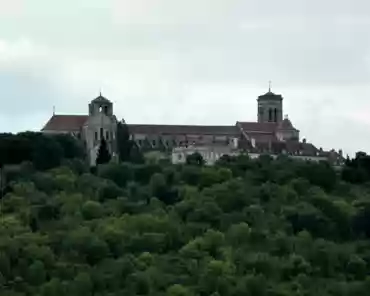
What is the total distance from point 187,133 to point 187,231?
152 feet

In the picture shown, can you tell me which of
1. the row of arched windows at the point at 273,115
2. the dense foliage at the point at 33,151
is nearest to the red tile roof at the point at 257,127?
the row of arched windows at the point at 273,115

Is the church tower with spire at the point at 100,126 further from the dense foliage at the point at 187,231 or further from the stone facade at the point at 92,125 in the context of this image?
the dense foliage at the point at 187,231

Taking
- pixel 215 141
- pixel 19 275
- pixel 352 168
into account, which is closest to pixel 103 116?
pixel 215 141

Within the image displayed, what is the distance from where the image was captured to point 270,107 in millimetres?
110062

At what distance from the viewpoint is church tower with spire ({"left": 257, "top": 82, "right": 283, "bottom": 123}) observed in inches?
4301

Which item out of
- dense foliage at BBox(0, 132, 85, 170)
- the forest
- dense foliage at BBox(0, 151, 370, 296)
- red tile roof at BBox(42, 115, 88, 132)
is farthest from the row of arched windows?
dense foliage at BBox(0, 151, 370, 296)

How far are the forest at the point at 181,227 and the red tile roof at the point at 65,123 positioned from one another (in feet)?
74.1

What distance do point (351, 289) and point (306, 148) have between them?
51.7 metres

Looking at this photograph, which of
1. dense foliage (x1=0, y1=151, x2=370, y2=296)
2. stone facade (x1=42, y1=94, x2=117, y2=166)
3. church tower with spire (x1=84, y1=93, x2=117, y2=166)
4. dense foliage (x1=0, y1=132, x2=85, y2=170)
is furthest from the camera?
stone facade (x1=42, y1=94, x2=117, y2=166)

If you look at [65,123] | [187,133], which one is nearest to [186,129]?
[187,133]

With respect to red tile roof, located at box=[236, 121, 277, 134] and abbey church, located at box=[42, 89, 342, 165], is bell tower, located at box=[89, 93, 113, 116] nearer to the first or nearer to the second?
abbey church, located at box=[42, 89, 342, 165]

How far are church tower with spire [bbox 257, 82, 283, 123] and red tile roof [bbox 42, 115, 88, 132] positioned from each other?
1404cm

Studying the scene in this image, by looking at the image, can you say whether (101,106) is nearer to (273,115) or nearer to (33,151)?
(273,115)

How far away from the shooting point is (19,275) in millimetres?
48906
